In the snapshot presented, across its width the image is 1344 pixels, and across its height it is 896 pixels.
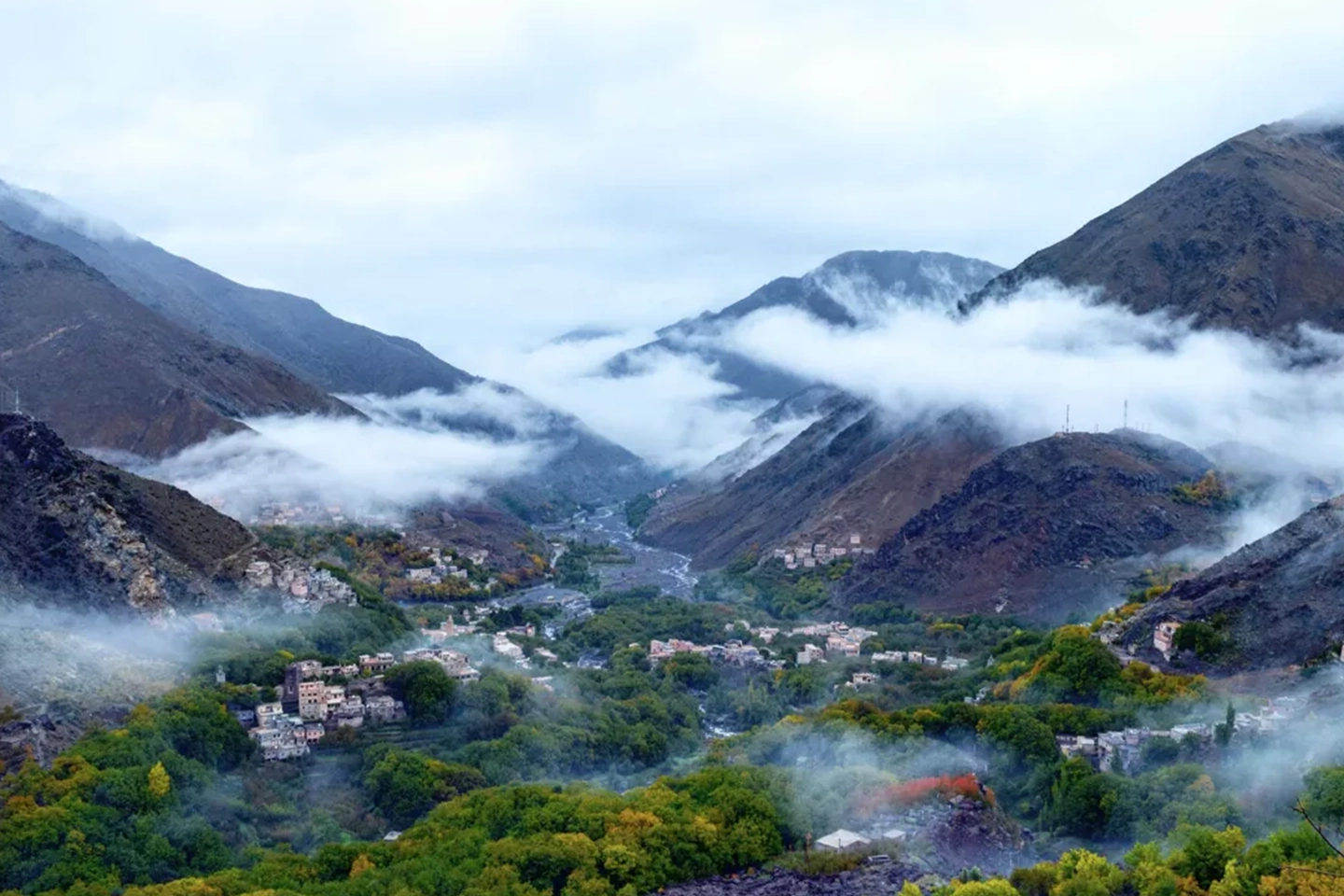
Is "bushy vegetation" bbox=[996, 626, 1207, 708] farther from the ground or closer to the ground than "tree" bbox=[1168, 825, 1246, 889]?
closer to the ground

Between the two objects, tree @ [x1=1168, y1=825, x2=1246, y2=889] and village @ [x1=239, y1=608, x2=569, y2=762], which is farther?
village @ [x1=239, y1=608, x2=569, y2=762]

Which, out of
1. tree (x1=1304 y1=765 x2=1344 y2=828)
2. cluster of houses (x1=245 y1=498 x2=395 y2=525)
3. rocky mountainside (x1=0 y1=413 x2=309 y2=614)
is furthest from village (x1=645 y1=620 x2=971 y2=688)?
cluster of houses (x1=245 y1=498 x2=395 y2=525)

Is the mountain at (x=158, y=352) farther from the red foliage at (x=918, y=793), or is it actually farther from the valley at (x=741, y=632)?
the red foliage at (x=918, y=793)

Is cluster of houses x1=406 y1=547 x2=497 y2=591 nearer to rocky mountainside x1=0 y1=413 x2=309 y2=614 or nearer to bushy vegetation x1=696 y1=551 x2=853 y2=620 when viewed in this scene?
bushy vegetation x1=696 y1=551 x2=853 y2=620

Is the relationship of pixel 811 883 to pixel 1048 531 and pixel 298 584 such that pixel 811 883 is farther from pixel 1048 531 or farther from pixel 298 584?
pixel 1048 531

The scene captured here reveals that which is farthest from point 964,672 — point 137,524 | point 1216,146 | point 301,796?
point 1216,146

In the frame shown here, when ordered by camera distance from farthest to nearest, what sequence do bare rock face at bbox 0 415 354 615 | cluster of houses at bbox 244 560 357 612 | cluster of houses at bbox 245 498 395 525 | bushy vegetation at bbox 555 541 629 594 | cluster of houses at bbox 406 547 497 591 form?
bushy vegetation at bbox 555 541 629 594
cluster of houses at bbox 245 498 395 525
cluster of houses at bbox 406 547 497 591
cluster of houses at bbox 244 560 357 612
bare rock face at bbox 0 415 354 615

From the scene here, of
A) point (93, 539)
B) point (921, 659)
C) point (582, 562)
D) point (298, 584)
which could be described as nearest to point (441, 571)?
point (582, 562)

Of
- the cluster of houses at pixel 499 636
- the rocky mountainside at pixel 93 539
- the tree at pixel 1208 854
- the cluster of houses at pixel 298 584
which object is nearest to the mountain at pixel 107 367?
the cluster of houses at pixel 499 636
